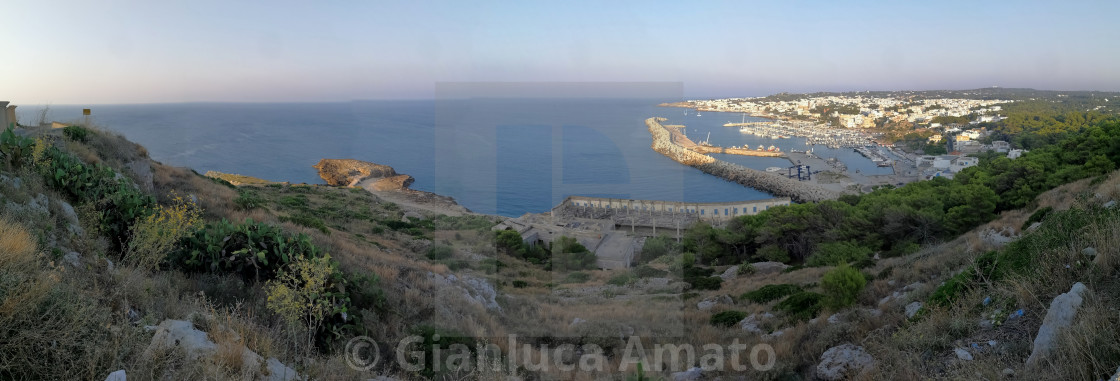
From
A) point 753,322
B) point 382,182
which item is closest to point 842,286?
point 753,322

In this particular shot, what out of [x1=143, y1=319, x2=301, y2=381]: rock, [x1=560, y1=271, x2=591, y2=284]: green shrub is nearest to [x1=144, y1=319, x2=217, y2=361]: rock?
[x1=143, y1=319, x2=301, y2=381]: rock

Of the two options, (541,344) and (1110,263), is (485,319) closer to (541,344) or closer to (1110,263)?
(541,344)

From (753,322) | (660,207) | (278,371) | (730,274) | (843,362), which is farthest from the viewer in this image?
(660,207)

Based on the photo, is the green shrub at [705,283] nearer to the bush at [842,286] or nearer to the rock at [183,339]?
the bush at [842,286]

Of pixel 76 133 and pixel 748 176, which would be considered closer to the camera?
pixel 76 133

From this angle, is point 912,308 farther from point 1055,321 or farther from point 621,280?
point 621,280

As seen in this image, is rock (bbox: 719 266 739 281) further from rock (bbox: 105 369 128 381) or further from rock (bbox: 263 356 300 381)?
rock (bbox: 105 369 128 381)

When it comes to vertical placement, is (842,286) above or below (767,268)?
above
